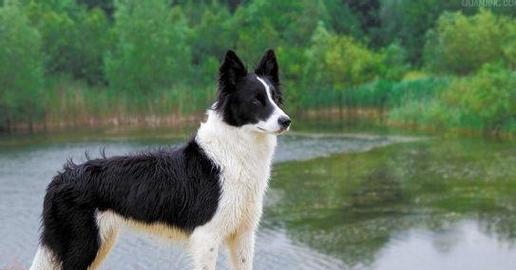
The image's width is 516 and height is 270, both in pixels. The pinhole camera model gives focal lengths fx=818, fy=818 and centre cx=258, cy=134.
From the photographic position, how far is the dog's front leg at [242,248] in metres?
6.05

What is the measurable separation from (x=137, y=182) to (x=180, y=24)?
46899 mm

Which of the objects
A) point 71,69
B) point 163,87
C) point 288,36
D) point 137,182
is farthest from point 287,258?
point 288,36

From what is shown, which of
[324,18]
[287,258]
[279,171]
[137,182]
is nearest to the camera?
[137,182]

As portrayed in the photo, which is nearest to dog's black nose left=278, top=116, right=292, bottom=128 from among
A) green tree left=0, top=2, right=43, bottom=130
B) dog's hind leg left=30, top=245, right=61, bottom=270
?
dog's hind leg left=30, top=245, right=61, bottom=270

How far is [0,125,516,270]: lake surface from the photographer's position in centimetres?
1589

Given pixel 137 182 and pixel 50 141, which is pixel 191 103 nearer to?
pixel 50 141

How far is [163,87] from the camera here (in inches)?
1797

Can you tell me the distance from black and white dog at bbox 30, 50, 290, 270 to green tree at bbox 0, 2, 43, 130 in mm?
35205

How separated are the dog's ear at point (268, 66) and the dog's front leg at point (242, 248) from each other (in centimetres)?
→ 116

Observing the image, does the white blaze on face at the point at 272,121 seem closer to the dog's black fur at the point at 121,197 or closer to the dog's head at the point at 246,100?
the dog's head at the point at 246,100

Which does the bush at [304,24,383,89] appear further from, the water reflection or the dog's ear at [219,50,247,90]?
the dog's ear at [219,50,247,90]

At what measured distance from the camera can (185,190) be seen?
232 inches

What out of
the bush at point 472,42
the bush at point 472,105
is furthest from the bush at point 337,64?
the bush at point 472,105

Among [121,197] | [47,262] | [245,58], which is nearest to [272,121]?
[121,197]
